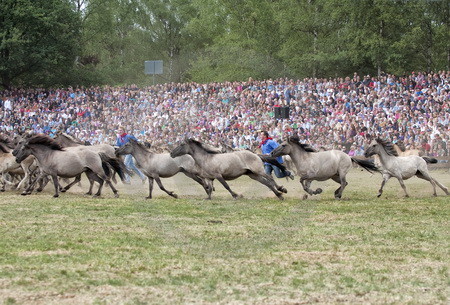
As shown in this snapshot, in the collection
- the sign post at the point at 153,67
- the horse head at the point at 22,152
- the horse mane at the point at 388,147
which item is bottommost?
the horse head at the point at 22,152

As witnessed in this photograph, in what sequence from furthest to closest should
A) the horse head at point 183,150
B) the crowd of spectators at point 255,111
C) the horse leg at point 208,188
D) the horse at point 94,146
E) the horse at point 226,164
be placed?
the crowd of spectators at point 255,111
the horse at point 94,146
the horse head at point 183,150
the horse leg at point 208,188
the horse at point 226,164

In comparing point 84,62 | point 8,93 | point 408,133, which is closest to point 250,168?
point 408,133

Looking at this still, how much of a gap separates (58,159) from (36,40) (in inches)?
1413

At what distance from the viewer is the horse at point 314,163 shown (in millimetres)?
17719

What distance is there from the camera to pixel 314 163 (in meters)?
17.8

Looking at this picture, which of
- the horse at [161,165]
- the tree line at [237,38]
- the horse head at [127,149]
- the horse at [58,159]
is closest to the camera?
the horse at [58,159]

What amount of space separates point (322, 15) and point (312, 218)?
35913mm

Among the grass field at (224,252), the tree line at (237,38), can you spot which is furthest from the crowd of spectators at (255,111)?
the grass field at (224,252)

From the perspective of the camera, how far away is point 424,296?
294 inches

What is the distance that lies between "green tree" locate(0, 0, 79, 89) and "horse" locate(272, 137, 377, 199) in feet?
113

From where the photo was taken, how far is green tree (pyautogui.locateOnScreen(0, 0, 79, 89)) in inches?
1959

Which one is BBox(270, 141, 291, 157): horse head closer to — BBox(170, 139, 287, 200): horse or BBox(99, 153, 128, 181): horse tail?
BBox(170, 139, 287, 200): horse

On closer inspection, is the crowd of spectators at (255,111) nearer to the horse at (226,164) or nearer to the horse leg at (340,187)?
the horse leg at (340,187)

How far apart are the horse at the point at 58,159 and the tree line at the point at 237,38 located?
2762cm
